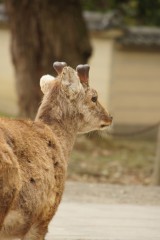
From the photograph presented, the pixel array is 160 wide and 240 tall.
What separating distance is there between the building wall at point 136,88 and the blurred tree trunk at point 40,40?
821 centimetres

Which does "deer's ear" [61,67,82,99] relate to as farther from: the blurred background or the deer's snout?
the blurred background

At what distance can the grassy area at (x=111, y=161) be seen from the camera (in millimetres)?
18569

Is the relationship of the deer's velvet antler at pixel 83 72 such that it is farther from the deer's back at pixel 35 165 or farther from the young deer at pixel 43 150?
the deer's back at pixel 35 165

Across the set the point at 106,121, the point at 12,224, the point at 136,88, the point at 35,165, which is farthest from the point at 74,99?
the point at 136,88

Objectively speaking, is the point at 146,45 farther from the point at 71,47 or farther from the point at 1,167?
the point at 1,167

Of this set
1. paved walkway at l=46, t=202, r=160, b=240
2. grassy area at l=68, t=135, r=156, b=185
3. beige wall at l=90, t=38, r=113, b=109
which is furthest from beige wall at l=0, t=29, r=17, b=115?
paved walkway at l=46, t=202, r=160, b=240

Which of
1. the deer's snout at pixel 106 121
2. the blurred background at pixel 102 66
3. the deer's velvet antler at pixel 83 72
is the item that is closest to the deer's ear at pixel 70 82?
the deer's velvet antler at pixel 83 72

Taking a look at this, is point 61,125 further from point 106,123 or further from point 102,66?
point 102,66

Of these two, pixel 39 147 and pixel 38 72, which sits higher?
pixel 39 147

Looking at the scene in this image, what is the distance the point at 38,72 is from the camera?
22.0m

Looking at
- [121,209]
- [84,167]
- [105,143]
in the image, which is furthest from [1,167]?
[105,143]

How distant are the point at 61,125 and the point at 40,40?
45.4 feet

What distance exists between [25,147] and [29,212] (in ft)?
1.73

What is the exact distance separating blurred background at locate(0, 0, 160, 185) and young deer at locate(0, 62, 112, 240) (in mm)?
3299
